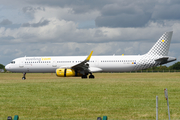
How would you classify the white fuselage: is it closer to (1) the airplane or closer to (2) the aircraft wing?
(1) the airplane

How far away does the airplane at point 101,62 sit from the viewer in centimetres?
3916

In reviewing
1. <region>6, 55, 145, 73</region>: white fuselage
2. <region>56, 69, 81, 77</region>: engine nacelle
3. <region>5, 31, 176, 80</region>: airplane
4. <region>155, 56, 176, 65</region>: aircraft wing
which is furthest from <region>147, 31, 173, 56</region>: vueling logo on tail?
<region>56, 69, 81, 77</region>: engine nacelle

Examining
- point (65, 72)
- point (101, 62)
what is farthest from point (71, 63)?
point (65, 72)

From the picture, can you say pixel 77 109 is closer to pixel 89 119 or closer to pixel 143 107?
pixel 89 119

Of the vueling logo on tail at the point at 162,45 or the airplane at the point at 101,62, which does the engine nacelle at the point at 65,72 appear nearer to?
the airplane at the point at 101,62

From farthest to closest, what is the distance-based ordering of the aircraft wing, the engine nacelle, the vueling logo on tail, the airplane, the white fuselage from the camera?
the vueling logo on tail → the white fuselage → the airplane → the aircraft wing → the engine nacelle

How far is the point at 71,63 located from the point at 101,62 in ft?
14.7

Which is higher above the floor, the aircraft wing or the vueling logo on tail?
the vueling logo on tail

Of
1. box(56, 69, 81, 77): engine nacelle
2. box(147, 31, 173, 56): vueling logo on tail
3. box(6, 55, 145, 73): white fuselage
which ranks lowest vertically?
box(56, 69, 81, 77): engine nacelle

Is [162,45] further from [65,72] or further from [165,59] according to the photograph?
[65,72]

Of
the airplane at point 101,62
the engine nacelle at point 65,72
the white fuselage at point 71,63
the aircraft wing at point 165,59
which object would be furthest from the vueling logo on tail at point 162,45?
the engine nacelle at point 65,72

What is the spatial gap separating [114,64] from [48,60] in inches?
390

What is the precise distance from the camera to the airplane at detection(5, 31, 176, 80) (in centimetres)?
3916

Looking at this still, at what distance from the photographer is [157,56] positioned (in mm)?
40156
